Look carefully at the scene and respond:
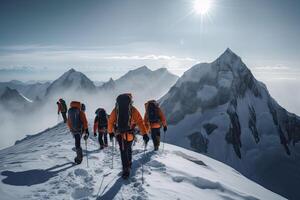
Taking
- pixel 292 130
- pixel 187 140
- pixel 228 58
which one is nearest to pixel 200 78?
pixel 228 58

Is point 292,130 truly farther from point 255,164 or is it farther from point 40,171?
point 40,171

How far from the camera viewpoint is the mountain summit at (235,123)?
10206 cm

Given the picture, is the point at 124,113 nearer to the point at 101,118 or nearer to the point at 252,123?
the point at 101,118

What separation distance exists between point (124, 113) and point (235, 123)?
373 feet

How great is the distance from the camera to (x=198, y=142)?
101 meters

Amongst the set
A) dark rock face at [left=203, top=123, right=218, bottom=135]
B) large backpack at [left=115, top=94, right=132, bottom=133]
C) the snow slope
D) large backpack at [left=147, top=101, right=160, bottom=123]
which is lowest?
dark rock face at [left=203, top=123, right=218, bottom=135]

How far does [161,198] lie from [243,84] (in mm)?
135825

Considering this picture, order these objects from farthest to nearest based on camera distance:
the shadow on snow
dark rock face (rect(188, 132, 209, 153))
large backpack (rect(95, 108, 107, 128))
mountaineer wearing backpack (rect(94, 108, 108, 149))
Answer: dark rock face (rect(188, 132, 209, 153))
large backpack (rect(95, 108, 107, 128))
mountaineer wearing backpack (rect(94, 108, 108, 149))
the shadow on snow

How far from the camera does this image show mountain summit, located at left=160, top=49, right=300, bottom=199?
102062mm

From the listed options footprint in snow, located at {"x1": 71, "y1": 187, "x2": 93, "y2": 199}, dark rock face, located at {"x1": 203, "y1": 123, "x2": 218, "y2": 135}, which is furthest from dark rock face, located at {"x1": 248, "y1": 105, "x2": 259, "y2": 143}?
footprint in snow, located at {"x1": 71, "y1": 187, "x2": 93, "y2": 199}

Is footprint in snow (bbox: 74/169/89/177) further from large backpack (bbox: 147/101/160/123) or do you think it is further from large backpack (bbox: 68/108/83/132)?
large backpack (bbox: 147/101/160/123)

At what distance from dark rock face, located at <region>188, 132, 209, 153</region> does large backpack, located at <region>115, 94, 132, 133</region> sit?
90.3 m

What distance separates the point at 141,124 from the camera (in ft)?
37.0

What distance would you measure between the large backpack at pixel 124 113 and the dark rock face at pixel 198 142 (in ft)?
296
